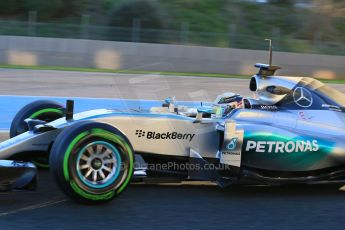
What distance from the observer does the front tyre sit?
14.2 ft

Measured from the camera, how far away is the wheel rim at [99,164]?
14.6ft

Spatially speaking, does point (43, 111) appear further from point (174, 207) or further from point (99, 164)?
point (174, 207)

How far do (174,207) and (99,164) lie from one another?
0.73m

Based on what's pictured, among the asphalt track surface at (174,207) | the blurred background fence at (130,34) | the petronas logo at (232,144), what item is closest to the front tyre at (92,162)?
the asphalt track surface at (174,207)

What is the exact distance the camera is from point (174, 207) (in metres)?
4.58

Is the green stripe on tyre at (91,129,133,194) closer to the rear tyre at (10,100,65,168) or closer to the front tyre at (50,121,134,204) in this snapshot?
the front tyre at (50,121,134,204)

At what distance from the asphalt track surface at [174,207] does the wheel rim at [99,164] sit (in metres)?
0.22

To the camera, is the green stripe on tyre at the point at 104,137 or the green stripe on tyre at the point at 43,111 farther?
the green stripe on tyre at the point at 43,111

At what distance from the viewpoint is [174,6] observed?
112 feet

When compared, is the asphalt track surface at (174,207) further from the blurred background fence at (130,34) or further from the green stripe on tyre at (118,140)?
the blurred background fence at (130,34)

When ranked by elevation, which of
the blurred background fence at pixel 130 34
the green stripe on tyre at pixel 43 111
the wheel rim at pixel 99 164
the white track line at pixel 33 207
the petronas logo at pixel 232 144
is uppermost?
the blurred background fence at pixel 130 34

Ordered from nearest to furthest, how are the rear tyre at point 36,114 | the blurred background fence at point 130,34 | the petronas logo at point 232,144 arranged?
the petronas logo at point 232,144 < the rear tyre at point 36,114 < the blurred background fence at point 130,34

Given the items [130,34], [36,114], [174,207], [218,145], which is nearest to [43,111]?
[36,114]

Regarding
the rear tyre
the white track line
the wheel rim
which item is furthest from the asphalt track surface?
the rear tyre
